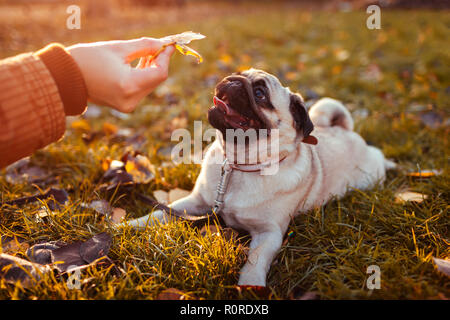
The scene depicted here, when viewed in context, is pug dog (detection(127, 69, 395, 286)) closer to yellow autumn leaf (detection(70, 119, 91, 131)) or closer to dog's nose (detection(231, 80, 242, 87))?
dog's nose (detection(231, 80, 242, 87))

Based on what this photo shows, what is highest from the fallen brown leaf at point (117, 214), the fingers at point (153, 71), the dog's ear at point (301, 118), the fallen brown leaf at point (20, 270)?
the fingers at point (153, 71)

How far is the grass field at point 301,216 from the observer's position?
176 centimetres

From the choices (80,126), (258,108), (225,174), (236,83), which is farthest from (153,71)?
(80,126)

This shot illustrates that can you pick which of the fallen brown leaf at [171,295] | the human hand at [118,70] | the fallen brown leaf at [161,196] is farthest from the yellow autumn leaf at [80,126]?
the fallen brown leaf at [171,295]

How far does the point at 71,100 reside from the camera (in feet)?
5.63

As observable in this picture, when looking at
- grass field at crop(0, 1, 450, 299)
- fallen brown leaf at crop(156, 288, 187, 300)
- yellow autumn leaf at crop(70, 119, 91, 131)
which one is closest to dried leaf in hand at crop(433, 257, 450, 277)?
grass field at crop(0, 1, 450, 299)

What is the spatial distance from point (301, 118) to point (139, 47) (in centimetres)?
121

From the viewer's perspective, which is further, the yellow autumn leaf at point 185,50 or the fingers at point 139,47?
the yellow autumn leaf at point 185,50

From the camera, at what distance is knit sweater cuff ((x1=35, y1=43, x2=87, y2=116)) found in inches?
64.3

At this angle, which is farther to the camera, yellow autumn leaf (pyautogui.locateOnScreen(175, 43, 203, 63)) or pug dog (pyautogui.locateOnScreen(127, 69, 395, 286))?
pug dog (pyautogui.locateOnScreen(127, 69, 395, 286))

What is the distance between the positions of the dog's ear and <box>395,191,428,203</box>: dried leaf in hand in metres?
0.94

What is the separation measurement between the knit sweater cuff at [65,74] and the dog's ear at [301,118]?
142 centimetres

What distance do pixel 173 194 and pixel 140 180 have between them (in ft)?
1.00

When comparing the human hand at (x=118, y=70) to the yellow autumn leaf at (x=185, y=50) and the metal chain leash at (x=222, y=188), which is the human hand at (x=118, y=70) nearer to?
the yellow autumn leaf at (x=185, y=50)
